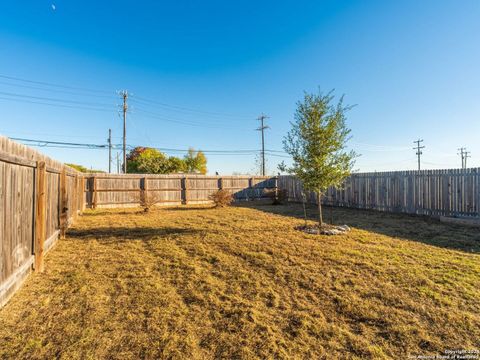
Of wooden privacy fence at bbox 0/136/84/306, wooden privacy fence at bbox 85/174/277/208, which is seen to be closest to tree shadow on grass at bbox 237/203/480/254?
wooden privacy fence at bbox 0/136/84/306

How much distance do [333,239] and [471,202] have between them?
562 centimetres

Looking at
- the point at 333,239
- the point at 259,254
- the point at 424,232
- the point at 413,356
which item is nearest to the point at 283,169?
the point at 333,239

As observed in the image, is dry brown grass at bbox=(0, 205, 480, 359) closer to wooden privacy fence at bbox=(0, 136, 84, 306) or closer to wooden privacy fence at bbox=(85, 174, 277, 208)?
wooden privacy fence at bbox=(0, 136, 84, 306)

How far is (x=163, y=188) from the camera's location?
14516 mm

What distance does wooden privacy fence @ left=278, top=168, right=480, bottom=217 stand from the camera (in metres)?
8.17

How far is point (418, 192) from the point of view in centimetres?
962

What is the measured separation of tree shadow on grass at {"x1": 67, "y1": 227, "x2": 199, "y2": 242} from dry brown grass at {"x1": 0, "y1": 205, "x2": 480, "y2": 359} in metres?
0.76

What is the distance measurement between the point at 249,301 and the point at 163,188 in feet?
40.5

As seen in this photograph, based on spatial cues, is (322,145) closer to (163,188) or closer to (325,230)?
(325,230)

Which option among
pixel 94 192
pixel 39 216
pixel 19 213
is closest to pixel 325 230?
pixel 39 216

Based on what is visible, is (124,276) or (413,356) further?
(124,276)

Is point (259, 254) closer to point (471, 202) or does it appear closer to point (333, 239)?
point (333, 239)

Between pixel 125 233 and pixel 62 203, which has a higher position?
pixel 62 203

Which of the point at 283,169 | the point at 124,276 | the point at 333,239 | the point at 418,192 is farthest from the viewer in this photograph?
the point at 418,192
